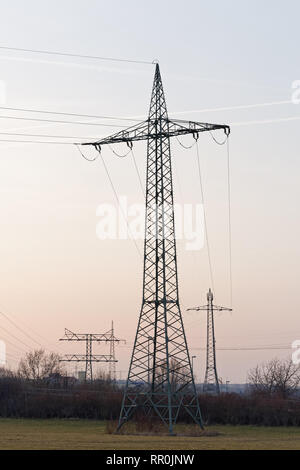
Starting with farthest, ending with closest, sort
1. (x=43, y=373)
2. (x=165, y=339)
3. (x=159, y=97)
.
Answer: (x=43, y=373) → (x=159, y=97) → (x=165, y=339)

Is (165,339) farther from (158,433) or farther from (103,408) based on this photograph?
(103,408)
